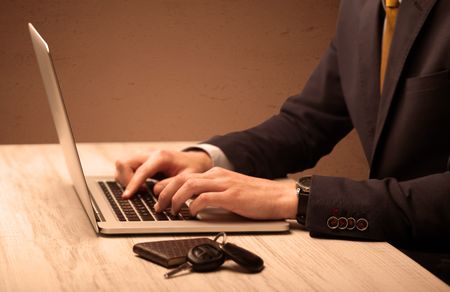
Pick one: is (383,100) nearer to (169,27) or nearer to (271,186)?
(271,186)

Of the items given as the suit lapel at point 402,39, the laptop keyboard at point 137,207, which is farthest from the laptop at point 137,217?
the suit lapel at point 402,39

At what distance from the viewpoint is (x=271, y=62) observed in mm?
3480

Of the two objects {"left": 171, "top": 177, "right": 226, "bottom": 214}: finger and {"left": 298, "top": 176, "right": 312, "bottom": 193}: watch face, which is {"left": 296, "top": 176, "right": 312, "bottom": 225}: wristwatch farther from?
{"left": 171, "top": 177, "right": 226, "bottom": 214}: finger

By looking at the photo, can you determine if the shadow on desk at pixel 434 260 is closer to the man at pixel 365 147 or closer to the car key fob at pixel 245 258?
the man at pixel 365 147

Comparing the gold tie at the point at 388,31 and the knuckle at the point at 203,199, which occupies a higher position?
the gold tie at the point at 388,31

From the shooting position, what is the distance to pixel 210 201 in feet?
4.30

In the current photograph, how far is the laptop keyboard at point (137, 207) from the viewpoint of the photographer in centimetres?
133

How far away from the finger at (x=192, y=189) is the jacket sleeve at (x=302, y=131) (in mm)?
413

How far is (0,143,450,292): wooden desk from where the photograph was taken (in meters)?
1.05

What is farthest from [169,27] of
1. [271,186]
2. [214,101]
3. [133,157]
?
[271,186]

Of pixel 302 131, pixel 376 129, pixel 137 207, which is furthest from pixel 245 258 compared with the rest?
pixel 302 131

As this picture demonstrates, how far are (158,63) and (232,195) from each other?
83.5 inches

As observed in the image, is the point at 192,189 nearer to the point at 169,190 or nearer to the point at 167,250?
the point at 169,190

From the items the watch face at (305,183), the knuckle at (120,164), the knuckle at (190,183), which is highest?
the knuckle at (190,183)
